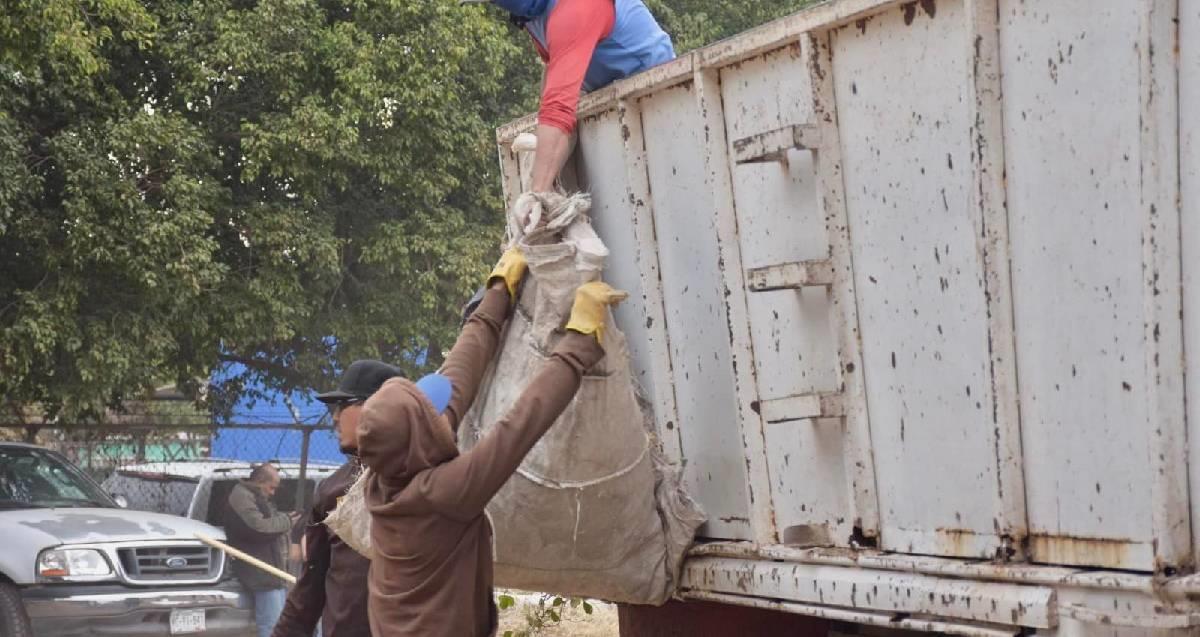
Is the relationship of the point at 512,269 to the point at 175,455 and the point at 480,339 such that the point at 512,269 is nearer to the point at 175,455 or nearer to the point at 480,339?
the point at 480,339

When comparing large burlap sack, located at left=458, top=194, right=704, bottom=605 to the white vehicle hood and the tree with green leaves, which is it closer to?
A: the white vehicle hood

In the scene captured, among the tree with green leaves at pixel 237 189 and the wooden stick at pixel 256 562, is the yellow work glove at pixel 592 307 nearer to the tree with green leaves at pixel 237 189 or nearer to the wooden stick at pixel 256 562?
the wooden stick at pixel 256 562

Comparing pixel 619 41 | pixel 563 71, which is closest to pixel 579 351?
pixel 563 71

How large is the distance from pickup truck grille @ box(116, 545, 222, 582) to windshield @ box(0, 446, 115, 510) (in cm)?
82

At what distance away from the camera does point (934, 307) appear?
3006 mm

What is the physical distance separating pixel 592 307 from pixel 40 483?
7.87m

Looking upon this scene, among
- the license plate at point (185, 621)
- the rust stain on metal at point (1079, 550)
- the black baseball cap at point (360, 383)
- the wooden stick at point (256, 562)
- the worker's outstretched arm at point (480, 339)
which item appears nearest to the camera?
the rust stain on metal at point (1079, 550)

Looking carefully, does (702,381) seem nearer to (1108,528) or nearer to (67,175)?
(1108,528)

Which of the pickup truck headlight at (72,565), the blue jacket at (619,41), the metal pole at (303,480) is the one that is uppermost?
the blue jacket at (619,41)

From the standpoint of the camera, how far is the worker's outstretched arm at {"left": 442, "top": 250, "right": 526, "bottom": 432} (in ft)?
13.3

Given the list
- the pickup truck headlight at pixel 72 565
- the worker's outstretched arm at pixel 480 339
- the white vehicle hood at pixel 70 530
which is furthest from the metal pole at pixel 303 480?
the worker's outstretched arm at pixel 480 339

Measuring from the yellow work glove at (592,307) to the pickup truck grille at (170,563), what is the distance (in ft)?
22.9

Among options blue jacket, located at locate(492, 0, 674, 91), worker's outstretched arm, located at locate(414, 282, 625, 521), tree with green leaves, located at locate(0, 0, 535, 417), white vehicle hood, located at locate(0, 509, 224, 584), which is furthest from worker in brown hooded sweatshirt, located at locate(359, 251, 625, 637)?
tree with green leaves, located at locate(0, 0, 535, 417)

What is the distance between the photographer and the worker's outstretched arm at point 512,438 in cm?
358
